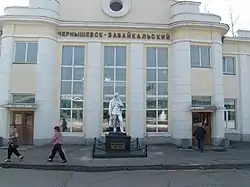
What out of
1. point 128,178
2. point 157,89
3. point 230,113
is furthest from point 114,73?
point 128,178

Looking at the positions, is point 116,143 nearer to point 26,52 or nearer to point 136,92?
point 136,92

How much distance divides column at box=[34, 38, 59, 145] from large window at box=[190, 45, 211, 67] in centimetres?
949

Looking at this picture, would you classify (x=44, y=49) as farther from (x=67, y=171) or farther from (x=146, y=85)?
(x=67, y=171)

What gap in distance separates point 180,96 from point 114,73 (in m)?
4.81

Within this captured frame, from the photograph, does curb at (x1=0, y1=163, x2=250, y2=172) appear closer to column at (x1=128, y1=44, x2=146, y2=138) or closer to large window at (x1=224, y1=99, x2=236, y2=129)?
column at (x1=128, y1=44, x2=146, y2=138)

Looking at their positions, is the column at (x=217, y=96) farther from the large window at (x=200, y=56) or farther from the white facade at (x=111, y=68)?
the large window at (x=200, y=56)

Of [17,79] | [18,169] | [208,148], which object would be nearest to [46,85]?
[17,79]

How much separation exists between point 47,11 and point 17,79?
4.97m

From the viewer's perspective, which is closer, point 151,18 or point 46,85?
point 46,85

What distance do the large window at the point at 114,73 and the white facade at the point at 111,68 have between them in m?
0.07

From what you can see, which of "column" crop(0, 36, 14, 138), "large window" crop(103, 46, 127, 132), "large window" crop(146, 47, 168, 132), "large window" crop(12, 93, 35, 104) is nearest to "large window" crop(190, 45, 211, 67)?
"large window" crop(146, 47, 168, 132)

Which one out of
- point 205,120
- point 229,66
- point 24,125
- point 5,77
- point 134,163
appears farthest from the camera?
point 229,66

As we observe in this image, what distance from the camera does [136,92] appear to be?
69.5 ft

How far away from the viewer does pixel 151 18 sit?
72.9 ft
